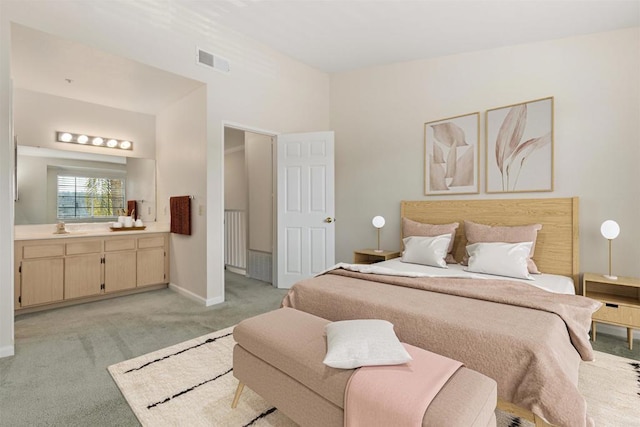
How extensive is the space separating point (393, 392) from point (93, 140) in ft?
15.5

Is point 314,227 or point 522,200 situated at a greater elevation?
point 522,200

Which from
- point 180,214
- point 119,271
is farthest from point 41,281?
point 180,214

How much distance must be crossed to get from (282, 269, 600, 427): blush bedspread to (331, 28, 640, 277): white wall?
1505 mm

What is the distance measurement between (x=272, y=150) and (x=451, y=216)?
2.57 metres

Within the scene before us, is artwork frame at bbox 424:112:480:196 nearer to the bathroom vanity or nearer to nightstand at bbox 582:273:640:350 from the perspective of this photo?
nightstand at bbox 582:273:640:350

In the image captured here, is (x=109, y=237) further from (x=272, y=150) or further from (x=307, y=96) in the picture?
(x=307, y=96)

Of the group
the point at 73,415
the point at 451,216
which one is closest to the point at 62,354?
the point at 73,415

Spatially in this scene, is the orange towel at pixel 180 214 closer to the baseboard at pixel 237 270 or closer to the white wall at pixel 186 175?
the white wall at pixel 186 175

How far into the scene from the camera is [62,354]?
232 cm

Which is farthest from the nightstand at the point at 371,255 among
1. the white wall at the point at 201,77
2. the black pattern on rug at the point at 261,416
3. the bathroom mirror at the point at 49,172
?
the bathroom mirror at the point at 49,172

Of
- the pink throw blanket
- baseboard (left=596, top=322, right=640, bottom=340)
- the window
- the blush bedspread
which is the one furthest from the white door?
the pink throw blanket

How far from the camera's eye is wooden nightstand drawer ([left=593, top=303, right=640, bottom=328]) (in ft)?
7.75

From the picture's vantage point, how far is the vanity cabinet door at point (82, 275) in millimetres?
3363

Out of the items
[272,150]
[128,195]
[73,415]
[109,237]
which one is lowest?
[73,415]
